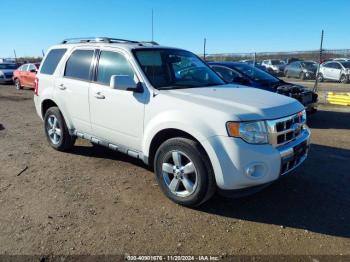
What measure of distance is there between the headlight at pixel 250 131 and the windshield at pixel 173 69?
1.33 metres

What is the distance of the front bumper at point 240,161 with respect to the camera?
3953mm

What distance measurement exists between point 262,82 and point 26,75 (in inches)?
577

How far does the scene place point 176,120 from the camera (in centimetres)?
437

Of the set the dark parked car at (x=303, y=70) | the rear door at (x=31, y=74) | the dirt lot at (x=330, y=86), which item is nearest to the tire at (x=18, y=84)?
the rear door at (x=31, y=74)

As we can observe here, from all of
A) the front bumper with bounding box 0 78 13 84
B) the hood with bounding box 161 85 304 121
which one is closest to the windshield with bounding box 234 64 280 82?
the hood with bounding box 161 85 304 121

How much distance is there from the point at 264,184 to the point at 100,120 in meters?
2.61

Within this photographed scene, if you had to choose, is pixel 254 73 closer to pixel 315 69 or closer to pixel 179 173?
pixel 179 173

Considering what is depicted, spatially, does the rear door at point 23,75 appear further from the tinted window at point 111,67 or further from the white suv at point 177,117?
the tinted window at point 111,67

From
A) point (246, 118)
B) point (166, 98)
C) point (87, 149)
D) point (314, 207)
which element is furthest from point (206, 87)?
point (87, 149)

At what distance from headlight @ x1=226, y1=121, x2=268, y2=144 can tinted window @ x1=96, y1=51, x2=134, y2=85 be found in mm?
1755

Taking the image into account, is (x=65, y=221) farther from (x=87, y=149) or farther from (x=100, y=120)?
(x=87, y=149)

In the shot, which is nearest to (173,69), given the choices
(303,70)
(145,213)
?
(145,213)

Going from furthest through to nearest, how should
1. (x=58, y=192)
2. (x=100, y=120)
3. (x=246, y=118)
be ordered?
(x=100, y=120) < (x=58, y=192) < (x=246, y=118)

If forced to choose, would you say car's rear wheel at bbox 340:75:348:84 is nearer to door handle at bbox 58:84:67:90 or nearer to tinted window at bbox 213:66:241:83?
tinted window at bbox 213:66:241:83
